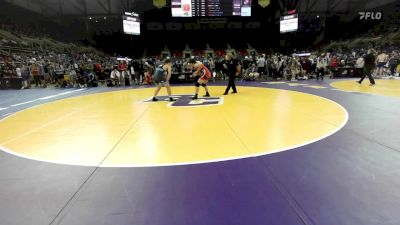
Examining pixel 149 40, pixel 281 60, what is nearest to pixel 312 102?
pixel 281 60

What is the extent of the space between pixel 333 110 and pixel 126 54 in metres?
37.8

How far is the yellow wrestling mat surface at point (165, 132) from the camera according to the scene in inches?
147

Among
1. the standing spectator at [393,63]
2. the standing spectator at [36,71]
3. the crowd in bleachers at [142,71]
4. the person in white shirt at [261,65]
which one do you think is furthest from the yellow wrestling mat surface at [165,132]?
the standing spectator at [393,63]

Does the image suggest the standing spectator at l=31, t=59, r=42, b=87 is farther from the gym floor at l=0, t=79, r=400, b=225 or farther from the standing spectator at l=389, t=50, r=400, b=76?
the standing spectator at l=389, t=50, r=400, b=76

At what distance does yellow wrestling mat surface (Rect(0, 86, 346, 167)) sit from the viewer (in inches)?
147

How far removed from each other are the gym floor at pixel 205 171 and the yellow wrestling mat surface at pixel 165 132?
21 mm

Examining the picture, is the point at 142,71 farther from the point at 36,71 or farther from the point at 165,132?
the point at 165,132

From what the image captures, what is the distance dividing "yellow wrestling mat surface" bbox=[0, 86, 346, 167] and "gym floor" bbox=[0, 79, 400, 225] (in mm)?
21

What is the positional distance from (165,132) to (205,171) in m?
1.93

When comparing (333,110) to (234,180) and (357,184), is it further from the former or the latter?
(234,180)

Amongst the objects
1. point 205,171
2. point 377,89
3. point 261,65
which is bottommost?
point 205,171

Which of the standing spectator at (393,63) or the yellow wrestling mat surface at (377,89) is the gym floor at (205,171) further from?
the standing spectator at (393,63)

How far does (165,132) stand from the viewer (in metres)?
4.89

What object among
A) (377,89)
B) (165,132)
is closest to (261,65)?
(377,89)
